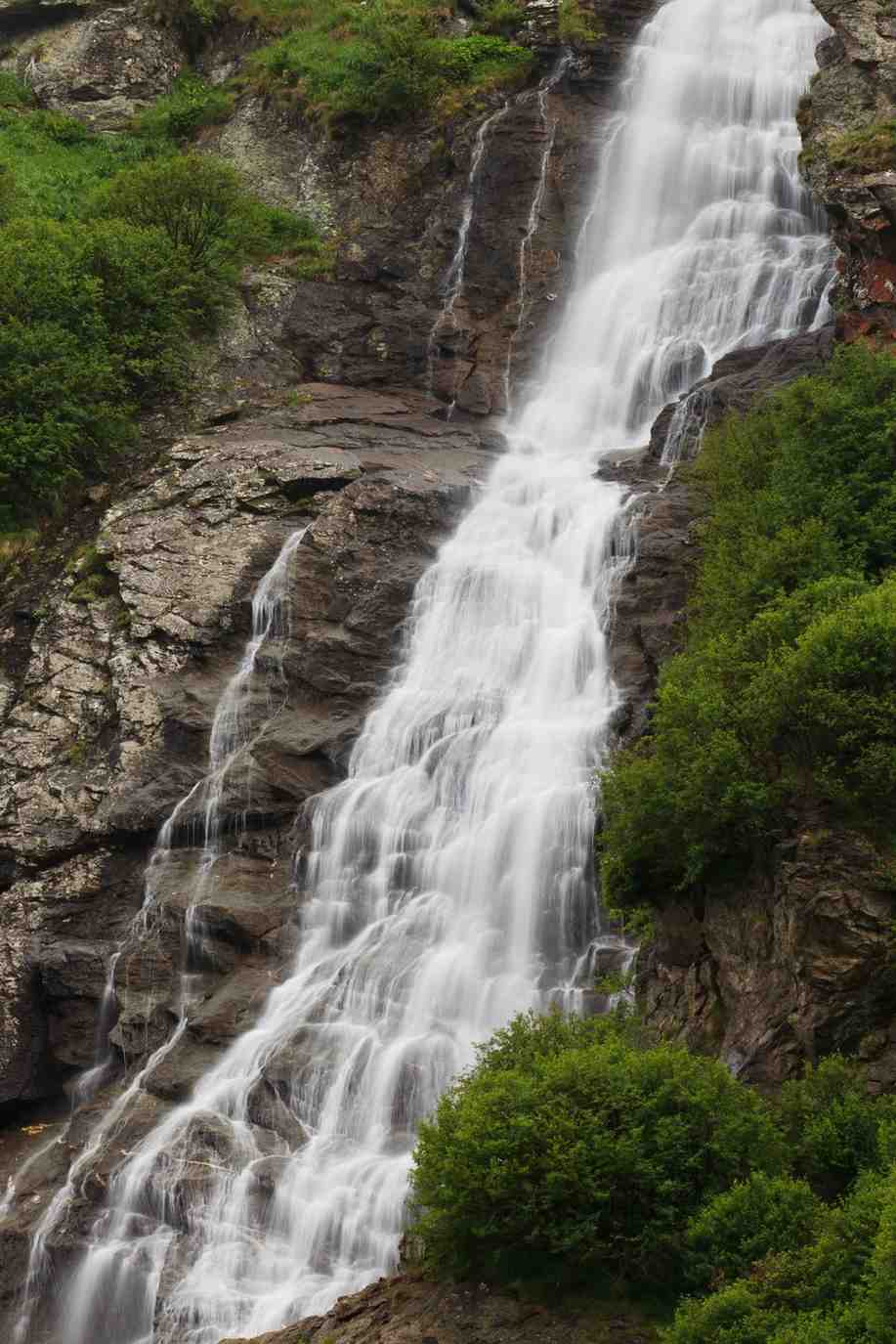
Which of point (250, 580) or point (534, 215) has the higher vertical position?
point (534, 215)

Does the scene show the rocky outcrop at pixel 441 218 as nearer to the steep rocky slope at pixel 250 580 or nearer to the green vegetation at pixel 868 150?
the steep rocky slope at pixel 250 580

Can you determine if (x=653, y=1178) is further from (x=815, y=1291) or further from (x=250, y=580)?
(x=250, y=580)

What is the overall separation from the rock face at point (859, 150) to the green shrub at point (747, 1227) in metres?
16.4

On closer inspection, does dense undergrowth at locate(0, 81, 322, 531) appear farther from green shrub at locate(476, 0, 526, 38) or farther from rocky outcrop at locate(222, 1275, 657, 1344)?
rocky outcrop at locate(222, 1275, 657, 1344)

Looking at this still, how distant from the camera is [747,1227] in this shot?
1270cm

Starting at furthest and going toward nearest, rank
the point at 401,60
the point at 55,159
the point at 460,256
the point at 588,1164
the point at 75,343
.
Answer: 1. the point at 55,159
2. the point at 401,60
3. the point at 460,256
4. the point at 75,343
5. the point at 588,1164

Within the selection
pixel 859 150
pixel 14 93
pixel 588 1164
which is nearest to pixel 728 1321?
pixel 588 1164

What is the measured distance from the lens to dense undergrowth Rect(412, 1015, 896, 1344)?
12672mm

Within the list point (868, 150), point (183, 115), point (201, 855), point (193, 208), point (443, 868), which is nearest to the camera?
point (443, 868)

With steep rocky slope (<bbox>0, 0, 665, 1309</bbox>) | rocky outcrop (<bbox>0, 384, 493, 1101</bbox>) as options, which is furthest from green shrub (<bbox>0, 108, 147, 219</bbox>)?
rocky outcrop (<bbox>0, 384, 493, 1101</bbox>)

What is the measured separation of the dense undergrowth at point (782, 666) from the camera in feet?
51.9

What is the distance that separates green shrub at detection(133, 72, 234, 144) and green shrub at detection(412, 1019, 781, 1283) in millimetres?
38878

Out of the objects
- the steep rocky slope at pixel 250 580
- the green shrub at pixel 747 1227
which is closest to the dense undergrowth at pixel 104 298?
the steep rocky slope at pixel 250 580

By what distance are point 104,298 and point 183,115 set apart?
1536 cm
